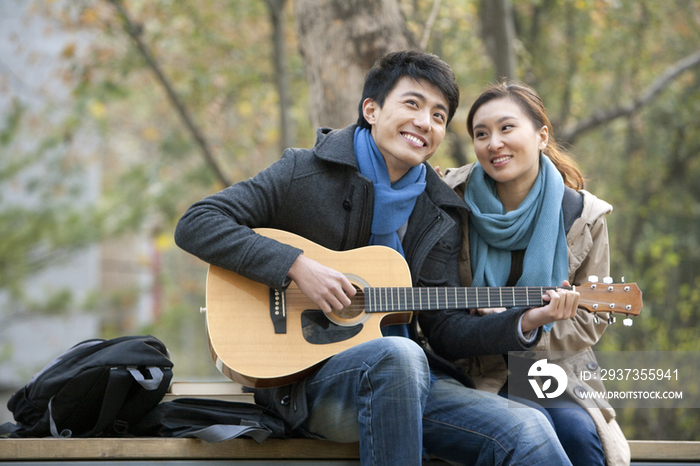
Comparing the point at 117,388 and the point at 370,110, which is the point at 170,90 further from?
the point at 117,388

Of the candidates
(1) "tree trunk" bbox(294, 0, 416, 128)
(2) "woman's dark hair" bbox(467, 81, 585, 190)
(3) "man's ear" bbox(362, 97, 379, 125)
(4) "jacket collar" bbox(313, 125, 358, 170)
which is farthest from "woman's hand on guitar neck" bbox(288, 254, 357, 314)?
(1) "tree trunk" bbox(294, 0, 416, 128)

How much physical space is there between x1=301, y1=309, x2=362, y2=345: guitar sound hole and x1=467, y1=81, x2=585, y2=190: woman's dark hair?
1.06 meters

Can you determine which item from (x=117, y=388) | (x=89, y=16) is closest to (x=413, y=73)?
(x=117, y=388)

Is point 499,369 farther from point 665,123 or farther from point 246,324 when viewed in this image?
point 665,123

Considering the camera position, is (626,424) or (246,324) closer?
(246,324)

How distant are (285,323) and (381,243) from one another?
1.73 feet

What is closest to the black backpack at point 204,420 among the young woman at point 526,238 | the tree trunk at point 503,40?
the young woman at point 526,238

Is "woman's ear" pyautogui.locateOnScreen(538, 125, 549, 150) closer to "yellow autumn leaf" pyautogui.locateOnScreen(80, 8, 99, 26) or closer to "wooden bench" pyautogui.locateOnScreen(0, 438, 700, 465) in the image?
"wooden bench" pyautogui.locateOnScreen(0, 438, 700, 465)

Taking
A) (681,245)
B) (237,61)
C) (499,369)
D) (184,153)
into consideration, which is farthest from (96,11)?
(681,245)

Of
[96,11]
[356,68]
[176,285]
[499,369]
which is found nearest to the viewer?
[499,369]

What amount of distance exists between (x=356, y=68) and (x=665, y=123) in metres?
5.94

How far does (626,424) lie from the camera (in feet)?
25.0

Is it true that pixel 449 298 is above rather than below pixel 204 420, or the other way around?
above
